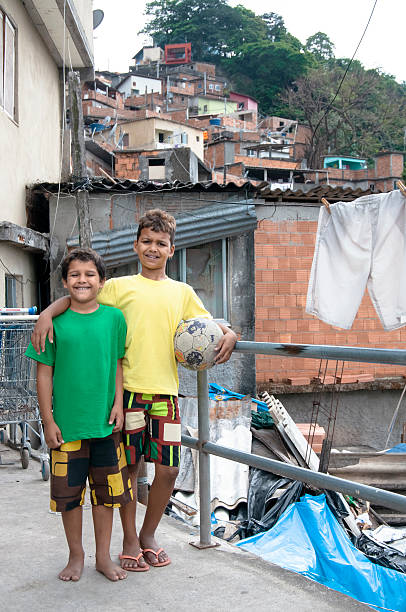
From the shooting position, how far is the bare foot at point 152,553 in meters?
2.96

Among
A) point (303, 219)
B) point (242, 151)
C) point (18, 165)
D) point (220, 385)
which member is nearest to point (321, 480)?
point (18, 165)

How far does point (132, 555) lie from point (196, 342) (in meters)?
0.99

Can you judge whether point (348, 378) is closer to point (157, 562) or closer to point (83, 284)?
point (157, 562)

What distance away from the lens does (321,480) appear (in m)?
2.62

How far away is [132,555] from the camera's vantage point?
9.56ft

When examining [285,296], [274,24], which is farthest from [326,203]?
[274,24]

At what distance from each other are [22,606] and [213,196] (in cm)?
905

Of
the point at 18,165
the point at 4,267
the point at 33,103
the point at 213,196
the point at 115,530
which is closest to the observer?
the point at 115,530

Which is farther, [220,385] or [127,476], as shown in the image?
[220,385]

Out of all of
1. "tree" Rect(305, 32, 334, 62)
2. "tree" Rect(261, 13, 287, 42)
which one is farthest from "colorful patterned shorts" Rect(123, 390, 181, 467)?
"tree" Rect(261, 13, 287, 42)

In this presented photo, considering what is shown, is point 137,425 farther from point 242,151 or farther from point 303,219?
point 242,151

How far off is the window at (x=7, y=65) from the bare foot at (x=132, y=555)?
662cm

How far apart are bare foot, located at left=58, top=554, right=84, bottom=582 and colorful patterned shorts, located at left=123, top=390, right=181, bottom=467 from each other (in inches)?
18.1

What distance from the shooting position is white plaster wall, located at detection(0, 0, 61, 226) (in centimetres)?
855
